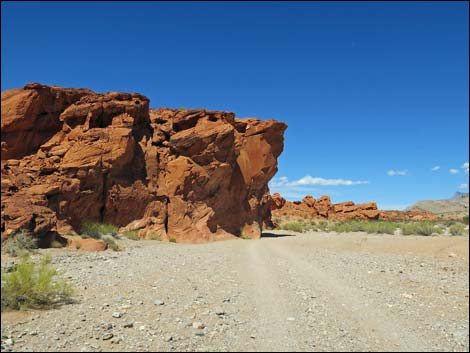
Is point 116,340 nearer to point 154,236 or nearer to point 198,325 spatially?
point 198,325

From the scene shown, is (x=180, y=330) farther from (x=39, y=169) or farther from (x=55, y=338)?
(x=39, y=169)

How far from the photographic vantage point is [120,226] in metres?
21.6

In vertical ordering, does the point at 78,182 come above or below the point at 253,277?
above

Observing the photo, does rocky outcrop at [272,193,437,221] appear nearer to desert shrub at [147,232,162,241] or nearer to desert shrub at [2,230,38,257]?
desert shrub at [147,232,162,241]

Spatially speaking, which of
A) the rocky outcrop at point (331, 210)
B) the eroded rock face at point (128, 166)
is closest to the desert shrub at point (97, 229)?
the eroded rock face at point (128, 166)

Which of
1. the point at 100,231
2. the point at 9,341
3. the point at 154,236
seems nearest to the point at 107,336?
the point at 9,341

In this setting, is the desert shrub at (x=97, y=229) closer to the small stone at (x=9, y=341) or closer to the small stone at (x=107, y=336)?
the small stone at (x=9, y=341)

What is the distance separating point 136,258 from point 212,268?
276cm

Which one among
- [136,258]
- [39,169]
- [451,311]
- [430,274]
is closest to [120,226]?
[39,169]

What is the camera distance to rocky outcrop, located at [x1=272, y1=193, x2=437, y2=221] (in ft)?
190

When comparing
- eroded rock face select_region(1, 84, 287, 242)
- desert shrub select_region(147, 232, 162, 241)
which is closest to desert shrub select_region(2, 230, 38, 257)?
eroded rock face select_region(1, 84, 287, 242)

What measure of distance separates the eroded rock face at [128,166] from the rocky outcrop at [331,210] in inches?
1185

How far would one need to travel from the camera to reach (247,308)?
7.35 metres

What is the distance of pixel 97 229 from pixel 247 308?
13714mm
